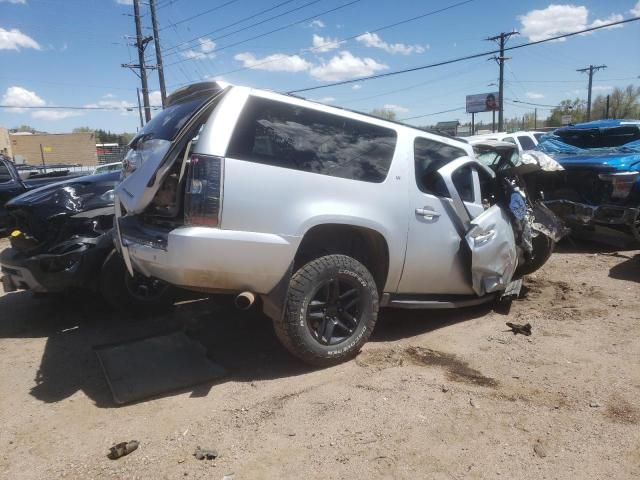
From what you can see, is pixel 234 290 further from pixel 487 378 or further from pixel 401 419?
pixel 487 378

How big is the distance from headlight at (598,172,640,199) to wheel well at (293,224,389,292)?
16.1 feet

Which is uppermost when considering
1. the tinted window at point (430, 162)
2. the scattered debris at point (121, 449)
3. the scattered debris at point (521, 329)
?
the tinted window at point (430, 162)

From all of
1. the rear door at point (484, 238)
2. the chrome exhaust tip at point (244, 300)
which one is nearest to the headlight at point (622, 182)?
the rear door at point (484, 238)

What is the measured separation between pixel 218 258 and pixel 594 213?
249 inches

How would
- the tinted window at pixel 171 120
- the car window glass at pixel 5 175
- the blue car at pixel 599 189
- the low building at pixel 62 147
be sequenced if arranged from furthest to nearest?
the low building at pixel 62 147
the car window glass at pixel 5 175
the blue car at pixel 599 189
the tinted window at pixel 171 120

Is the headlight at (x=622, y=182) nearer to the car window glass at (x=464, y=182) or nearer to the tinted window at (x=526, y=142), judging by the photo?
the car window glass at (x=464, y=182)

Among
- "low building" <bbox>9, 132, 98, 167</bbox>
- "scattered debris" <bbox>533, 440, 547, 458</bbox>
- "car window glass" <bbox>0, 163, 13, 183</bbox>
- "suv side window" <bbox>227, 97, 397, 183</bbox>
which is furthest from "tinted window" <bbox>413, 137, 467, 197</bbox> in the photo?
"low building" <bbox>9, 132, 98, 167</bbox>

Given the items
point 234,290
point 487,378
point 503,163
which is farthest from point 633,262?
point 234,290

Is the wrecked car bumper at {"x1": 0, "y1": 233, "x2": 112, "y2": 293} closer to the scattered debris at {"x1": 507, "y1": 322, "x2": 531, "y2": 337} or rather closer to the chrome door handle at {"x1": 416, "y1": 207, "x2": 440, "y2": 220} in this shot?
the chrome door handle at {"x1": 416, "y1": 207, "x2": 440, "y2": 220}

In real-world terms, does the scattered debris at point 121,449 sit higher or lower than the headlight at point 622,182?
lower

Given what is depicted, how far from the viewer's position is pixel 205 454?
2.87 metres

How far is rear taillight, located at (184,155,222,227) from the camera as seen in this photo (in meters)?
3.21

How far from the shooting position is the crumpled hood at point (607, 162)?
7484 millimetres

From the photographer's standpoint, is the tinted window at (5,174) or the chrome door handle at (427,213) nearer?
the chrome door handle at (427,213)
